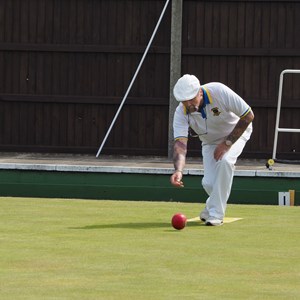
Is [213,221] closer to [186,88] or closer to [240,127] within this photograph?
[240,127]

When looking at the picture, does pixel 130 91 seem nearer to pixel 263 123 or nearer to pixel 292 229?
pixel 263 123

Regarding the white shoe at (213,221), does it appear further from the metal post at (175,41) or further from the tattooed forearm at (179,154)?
the metal post at (175,41)

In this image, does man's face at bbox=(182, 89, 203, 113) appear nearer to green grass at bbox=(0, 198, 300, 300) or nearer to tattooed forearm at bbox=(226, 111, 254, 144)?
tattooed forearm at bbox=(226, 111, 254, 144)

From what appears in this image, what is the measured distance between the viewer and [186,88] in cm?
934

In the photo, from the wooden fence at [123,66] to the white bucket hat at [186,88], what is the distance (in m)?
6.69

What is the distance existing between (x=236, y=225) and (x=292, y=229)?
0.51 meters

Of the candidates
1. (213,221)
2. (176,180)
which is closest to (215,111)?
(176,180)

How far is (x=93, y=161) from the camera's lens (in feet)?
50.5

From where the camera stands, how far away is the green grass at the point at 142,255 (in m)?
6.59

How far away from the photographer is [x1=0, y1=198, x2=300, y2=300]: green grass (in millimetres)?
6586

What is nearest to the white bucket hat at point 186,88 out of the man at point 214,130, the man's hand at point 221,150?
the man at point 214,130

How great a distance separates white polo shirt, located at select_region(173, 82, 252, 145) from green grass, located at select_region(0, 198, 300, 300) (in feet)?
2.46

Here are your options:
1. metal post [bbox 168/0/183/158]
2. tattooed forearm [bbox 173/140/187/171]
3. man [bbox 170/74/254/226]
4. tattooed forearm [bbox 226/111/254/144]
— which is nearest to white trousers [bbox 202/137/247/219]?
man [bbox 170/74/254/226]

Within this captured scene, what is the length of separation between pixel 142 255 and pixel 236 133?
6.92 ft
